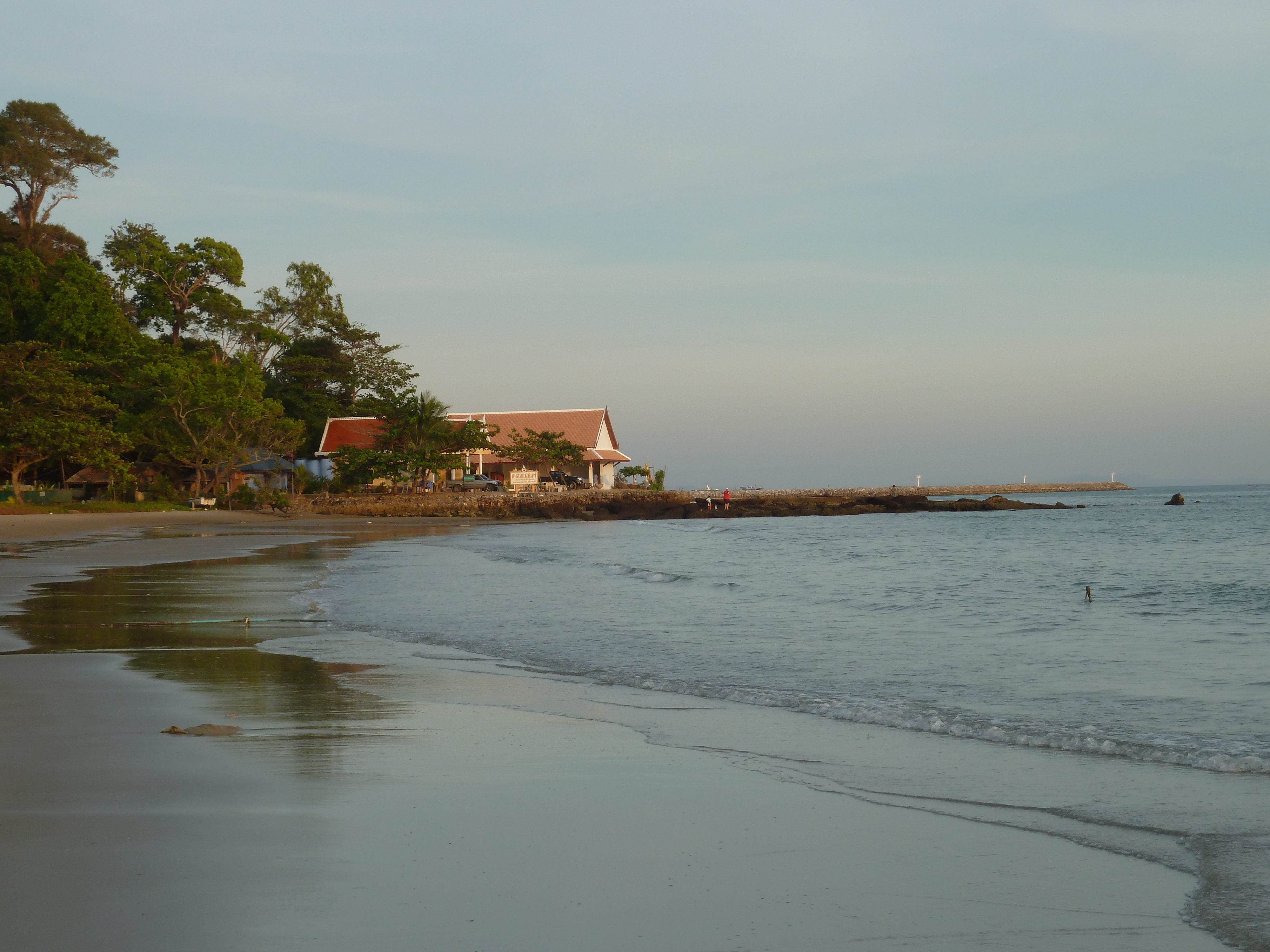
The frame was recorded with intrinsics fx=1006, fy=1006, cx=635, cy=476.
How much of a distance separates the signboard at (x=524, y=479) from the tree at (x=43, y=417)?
77.8 feet

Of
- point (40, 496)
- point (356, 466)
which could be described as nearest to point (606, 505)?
point (356, 466)

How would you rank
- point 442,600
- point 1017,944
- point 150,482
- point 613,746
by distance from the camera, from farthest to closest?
point 150,482
point 442,600
point 613,746
point 1017,944

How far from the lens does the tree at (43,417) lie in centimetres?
3734

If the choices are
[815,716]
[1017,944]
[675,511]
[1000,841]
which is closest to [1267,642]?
[815,716]

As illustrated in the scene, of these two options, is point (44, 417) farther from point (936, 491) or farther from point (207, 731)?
point (936, 491)

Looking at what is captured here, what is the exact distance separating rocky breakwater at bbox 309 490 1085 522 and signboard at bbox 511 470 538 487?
3555mm

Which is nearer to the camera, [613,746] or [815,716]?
[613,746]

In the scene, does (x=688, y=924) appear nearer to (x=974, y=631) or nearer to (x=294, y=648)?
(x=294, y=648)

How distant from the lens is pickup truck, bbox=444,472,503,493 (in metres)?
55.1

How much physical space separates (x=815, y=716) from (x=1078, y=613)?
7.94m

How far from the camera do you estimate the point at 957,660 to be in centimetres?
965

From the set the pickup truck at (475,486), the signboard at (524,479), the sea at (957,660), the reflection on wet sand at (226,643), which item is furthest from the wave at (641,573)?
the signboard at (524,479)

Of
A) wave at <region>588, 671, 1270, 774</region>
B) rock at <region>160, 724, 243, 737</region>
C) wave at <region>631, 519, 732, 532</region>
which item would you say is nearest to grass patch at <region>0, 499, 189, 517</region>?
wave at <region>631, 519, 732, 532</region>

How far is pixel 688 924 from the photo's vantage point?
333cm
